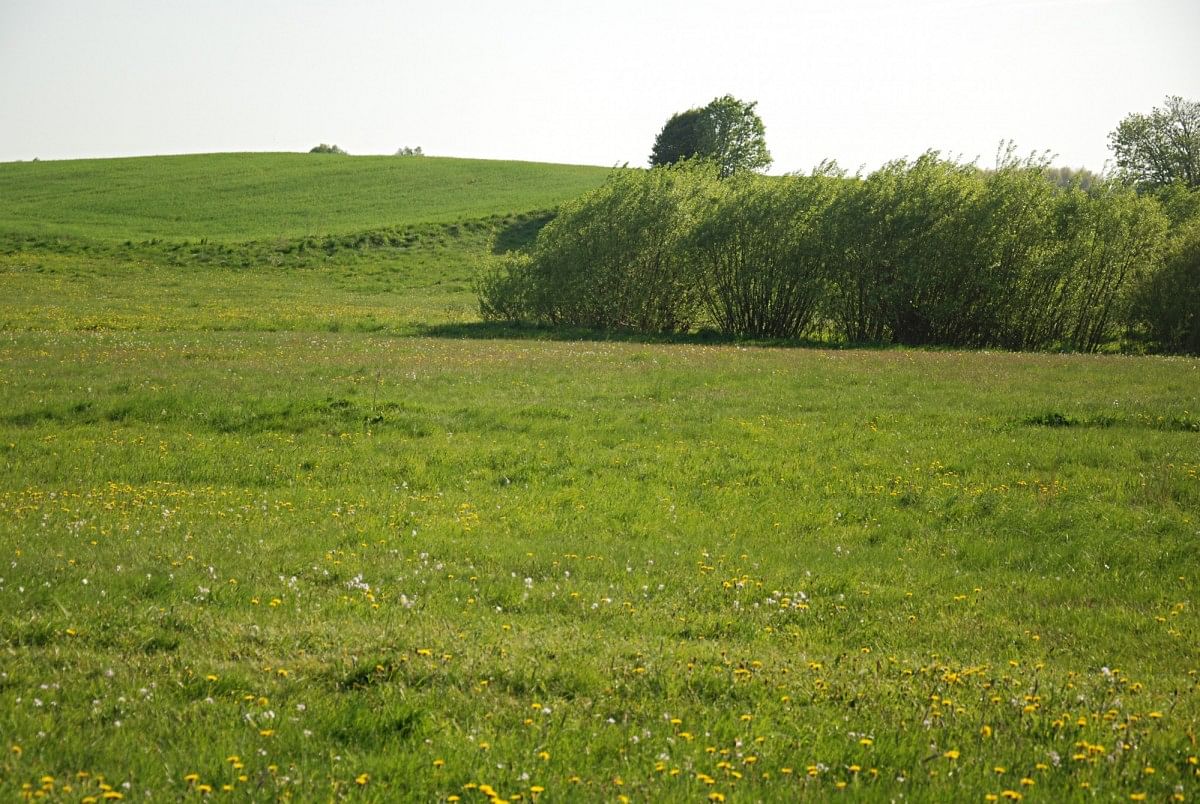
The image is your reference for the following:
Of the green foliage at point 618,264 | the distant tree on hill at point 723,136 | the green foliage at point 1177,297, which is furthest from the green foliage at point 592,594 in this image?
the distant tree on hill at point 723,136

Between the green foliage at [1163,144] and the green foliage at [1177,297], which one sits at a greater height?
the green foliage at [1163,144]

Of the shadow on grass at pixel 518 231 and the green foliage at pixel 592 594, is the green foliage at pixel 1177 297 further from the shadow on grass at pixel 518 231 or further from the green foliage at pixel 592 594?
the shadow on grass at pixel 518 231

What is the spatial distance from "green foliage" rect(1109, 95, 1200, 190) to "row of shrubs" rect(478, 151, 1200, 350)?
3345 centimetres

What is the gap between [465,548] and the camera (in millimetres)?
10352

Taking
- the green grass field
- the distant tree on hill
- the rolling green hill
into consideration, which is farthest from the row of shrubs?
the distant tree on hill

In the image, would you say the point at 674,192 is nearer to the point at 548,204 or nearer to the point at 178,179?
the point at 548,204

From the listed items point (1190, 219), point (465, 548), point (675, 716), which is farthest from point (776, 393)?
point (1190, 219)

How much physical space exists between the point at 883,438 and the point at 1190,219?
28549 millimetres

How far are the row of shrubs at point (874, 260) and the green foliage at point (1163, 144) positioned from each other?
110 ft

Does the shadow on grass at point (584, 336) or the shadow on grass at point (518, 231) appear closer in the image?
the shadow on grass at point (584, 336)

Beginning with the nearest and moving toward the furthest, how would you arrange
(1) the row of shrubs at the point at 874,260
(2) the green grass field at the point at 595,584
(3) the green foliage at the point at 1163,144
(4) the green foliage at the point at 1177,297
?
(2) the green grass field at the point at 595,584 < (4) the green foliage at the point at 1177,297 < (1) the row of shrubs at the point at 874,260 < (3) the green foliage at the point at 1163,144

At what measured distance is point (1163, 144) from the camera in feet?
214

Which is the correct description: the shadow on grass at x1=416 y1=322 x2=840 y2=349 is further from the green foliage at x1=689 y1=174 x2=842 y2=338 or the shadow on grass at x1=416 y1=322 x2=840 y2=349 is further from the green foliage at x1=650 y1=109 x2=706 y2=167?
the green foliage at x1=650 y1=109 x2=706 y2=167

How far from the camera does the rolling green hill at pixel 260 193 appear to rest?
70.5 m
